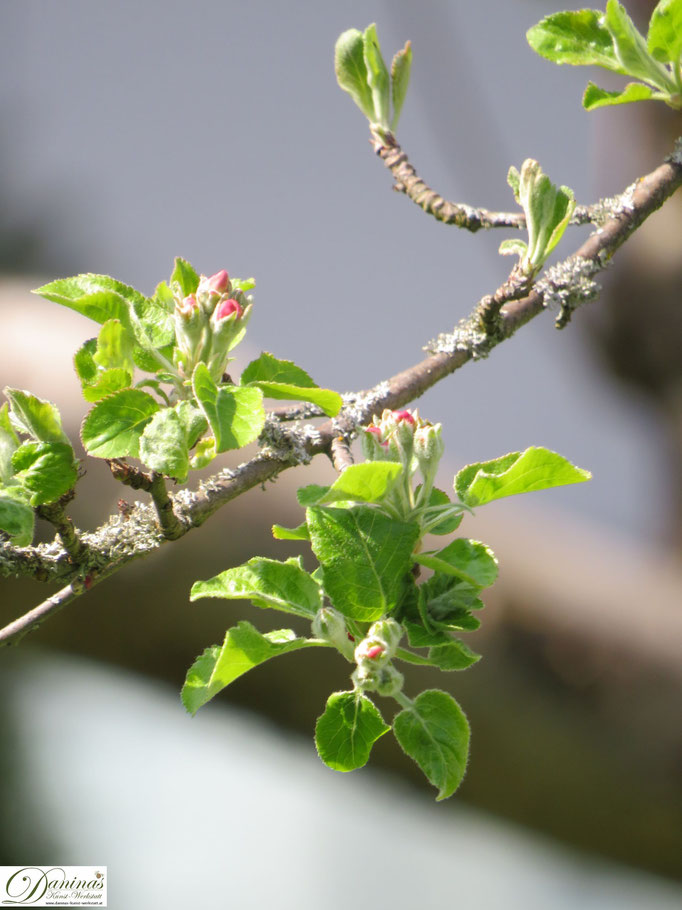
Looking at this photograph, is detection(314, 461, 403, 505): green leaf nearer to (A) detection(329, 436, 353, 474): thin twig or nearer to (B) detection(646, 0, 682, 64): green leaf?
(A) detection(329, 436, 353, 474): thin twig

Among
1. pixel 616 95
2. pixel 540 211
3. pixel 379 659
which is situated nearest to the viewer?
pixel 379 659

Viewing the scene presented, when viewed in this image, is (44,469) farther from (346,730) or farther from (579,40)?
(579,40)

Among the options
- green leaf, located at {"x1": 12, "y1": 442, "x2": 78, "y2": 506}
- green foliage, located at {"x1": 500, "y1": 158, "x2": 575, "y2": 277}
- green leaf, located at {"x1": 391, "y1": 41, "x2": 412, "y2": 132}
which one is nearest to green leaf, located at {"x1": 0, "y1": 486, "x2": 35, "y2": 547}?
green leaf, located at {"x1": 12, "y1": 442, "x2": 78, "y2": 506}

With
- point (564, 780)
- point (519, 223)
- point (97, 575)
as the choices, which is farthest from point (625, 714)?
point (97, 575)

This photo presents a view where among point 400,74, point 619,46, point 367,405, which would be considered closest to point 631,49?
point 619,46

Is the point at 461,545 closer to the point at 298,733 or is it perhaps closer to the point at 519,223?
the point at 519,223

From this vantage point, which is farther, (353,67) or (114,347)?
(353,67)

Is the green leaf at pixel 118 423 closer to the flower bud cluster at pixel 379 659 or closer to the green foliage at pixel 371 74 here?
the flower bud cluster at pixel 379 659
